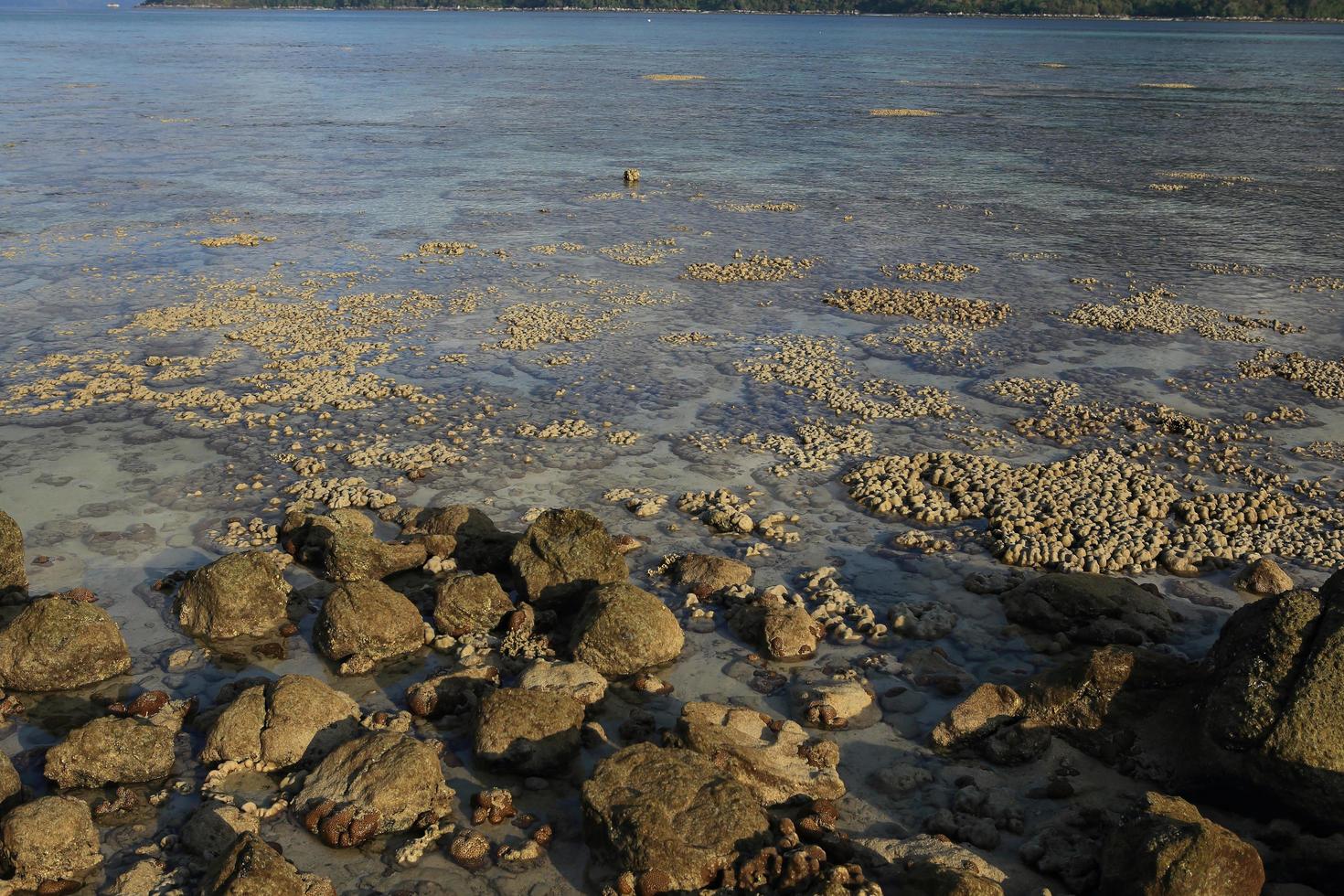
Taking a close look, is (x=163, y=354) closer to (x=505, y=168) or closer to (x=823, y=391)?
(x=823, y=391)

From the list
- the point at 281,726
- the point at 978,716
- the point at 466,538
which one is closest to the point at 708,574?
the point at 466,538

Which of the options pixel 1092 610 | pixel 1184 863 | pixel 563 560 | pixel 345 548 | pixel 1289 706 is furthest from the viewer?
pixel 345 548

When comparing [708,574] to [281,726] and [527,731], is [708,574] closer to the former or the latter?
[527,731]

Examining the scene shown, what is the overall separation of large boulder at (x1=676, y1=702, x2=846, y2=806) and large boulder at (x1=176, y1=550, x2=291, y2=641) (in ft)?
14.1

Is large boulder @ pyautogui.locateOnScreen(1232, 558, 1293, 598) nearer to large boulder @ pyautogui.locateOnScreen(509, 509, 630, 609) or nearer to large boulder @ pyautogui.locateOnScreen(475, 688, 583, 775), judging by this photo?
large boulder @ pyautogui.locateOnScreen(509, 509, 630, 609)

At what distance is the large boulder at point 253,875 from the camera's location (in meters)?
6.60

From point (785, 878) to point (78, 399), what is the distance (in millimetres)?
12918

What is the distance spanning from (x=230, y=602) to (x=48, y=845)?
3.15m

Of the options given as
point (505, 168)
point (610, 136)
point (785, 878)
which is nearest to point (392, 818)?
point (785, 878)

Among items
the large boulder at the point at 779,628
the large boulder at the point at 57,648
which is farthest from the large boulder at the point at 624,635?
the large boulder at the point at 57,648

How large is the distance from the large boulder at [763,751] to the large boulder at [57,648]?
5153 millimetres

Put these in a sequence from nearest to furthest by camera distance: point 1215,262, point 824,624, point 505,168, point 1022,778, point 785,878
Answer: point 785,878 < point 1022,778 < point 824,624 < point 1215,262 < point 505,168

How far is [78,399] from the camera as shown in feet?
50.3

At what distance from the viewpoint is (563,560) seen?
10.6 m
